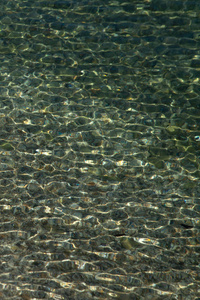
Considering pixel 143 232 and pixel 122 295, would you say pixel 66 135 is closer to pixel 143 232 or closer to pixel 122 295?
pixel 143 232

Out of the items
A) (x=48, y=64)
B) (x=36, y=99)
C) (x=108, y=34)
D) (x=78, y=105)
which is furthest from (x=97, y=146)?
(x=108, y=34)

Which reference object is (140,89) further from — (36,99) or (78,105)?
(36,99)

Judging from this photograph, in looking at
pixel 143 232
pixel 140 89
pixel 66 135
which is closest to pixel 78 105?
pixel 66 135

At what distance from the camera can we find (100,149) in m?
3.52

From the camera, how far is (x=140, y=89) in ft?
13.2

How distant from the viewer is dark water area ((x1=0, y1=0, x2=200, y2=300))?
2.68 meters

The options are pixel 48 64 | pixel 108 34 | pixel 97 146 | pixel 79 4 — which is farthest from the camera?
pixel 79 4

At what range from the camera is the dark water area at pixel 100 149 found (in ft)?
8.78

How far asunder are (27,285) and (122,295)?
1.95 ft

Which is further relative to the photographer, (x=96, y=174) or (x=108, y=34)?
(x=108, y=34)

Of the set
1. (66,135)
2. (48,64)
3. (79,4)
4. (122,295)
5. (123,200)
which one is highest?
(79,4)

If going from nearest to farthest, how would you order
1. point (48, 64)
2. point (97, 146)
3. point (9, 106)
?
point (97, 146), point (9, 106), point (48, 64)

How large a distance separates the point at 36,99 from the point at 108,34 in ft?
4.19

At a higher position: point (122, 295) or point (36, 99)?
point (36, 99)
